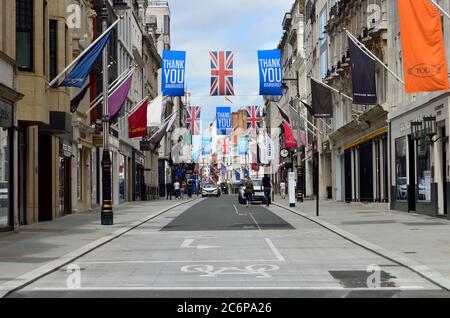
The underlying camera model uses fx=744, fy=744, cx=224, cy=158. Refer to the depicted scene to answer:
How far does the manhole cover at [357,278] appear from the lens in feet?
37.8

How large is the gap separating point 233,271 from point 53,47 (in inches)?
778

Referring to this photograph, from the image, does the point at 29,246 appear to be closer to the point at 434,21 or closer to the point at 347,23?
the point at 434,21

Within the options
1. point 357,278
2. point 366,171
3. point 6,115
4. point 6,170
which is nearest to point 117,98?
point 6,170

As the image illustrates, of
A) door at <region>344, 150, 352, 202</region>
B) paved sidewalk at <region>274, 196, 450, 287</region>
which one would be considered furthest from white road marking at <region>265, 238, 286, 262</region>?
door at <region>344, 150, 352, 202</region>

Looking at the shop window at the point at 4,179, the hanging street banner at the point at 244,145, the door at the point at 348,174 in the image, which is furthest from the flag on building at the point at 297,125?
the hanging street banner at the point at 244,145

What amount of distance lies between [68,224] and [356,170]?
84.3 ft

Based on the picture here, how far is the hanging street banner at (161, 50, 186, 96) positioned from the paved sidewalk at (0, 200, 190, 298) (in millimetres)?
18379

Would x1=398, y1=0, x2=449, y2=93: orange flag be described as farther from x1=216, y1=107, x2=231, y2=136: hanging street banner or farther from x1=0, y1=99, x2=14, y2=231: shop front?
x1=216, y1=107, x2=231, y2=136: hanging street banner

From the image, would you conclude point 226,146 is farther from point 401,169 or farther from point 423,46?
point 423,46

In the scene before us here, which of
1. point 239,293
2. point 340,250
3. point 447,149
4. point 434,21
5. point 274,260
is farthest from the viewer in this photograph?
point 447,149

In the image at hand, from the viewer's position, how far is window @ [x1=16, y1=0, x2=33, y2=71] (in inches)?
986

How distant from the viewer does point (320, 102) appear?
39125 mm
